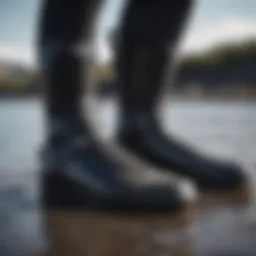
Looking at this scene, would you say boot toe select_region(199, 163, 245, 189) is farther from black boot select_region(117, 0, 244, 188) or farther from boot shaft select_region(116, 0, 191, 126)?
boot shaft select_region(116, 0, 191, 126)

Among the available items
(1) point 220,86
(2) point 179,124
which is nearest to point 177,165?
(2) point 179,124

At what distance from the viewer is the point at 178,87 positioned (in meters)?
0.66

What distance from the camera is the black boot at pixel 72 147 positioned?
0.66 meters

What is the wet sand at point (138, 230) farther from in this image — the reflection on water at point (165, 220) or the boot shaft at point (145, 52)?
the boot shaft at point (145, 52)

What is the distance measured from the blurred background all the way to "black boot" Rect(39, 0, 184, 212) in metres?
0.02

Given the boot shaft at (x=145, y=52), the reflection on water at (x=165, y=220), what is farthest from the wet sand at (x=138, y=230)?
the boot shaft at (x=145, y=52)

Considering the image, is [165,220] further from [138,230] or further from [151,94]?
[151,94]

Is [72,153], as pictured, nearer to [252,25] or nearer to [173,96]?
[173,96]

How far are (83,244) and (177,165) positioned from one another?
9.2 inches

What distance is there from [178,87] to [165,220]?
0.52 feet

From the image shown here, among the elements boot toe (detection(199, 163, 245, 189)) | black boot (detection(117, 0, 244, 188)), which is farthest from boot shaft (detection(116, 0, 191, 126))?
boot toe (detection(199, 163, 245, 189))

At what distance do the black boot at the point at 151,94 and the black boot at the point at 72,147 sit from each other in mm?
59

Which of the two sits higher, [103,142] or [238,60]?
[238,60]

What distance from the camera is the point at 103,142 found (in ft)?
2.30
